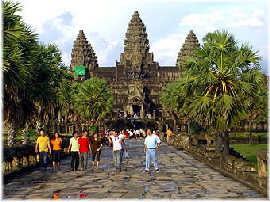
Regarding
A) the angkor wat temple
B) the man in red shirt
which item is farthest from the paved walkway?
the angkor wat temple

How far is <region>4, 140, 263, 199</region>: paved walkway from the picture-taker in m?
13.3

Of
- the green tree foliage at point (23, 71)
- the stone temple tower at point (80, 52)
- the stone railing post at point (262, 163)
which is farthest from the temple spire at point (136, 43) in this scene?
the stone railing post at point (262, 163)

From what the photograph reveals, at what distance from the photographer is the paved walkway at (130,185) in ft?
43.7

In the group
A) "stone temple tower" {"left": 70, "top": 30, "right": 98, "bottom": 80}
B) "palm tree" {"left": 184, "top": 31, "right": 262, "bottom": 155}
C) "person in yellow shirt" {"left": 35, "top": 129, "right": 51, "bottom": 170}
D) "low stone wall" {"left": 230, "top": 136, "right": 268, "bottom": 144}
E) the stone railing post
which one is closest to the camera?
the stone railing post

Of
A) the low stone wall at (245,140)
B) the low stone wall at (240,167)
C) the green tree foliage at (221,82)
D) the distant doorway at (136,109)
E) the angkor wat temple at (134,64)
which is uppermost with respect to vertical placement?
the angkor wat temple at (134,64)

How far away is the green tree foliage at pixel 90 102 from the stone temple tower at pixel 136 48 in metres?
67.8

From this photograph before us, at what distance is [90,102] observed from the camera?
2509 inches

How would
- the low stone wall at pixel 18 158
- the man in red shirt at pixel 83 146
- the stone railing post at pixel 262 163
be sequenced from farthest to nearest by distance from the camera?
the man in red shirt at pixel 83 146, the low stone wall at pixel 18 158, the stone railing post at pixel 262 163

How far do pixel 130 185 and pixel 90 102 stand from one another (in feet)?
160

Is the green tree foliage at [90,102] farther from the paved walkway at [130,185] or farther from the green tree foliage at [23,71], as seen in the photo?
the paved walkway at [130,185]

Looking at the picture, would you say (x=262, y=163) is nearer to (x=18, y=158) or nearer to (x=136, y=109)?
(x=18, y=158)

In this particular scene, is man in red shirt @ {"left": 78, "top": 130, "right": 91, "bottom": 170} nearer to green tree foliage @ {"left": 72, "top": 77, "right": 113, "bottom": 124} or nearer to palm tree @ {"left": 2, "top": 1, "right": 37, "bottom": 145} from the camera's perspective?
palm tree @ {"left": 2, "top": 1, "right": 37, "bottom": 145}

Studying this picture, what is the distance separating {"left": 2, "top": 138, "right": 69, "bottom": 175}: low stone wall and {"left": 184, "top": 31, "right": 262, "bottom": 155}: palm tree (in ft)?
24.4

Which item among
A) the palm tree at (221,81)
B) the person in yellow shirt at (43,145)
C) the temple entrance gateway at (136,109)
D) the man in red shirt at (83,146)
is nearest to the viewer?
the person in yellow shirt at (43,145)
